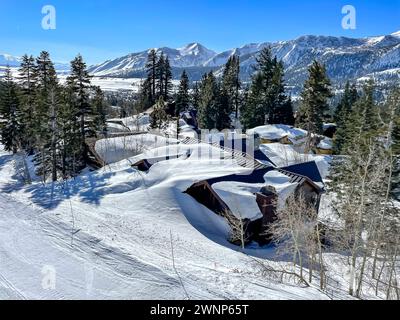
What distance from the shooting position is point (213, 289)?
43.5 feet

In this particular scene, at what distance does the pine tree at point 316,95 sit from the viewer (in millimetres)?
43906

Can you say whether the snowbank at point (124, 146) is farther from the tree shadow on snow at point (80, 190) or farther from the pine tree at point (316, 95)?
the pine tree at point (316, 95)

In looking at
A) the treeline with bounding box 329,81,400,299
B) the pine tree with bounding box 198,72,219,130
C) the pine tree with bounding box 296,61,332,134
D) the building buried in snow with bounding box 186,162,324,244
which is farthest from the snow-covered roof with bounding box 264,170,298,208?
the pine tree with bounding box 198,72,219,130

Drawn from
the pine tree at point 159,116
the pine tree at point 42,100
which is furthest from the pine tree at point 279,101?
the pine tree at point 42,100

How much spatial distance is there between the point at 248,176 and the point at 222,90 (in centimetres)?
3198

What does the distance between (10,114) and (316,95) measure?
39879mm

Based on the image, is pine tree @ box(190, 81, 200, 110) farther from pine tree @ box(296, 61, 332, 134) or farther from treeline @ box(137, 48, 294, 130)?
pine tree @ box(296, 61, 332, 134)

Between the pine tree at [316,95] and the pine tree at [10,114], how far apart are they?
3741 cm

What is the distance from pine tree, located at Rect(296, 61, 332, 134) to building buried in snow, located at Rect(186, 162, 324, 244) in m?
20.1

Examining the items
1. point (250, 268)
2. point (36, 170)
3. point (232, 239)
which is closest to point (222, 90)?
point (36, 170)

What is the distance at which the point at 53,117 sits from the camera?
33094 mm

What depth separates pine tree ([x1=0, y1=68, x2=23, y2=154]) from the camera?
143 feet
